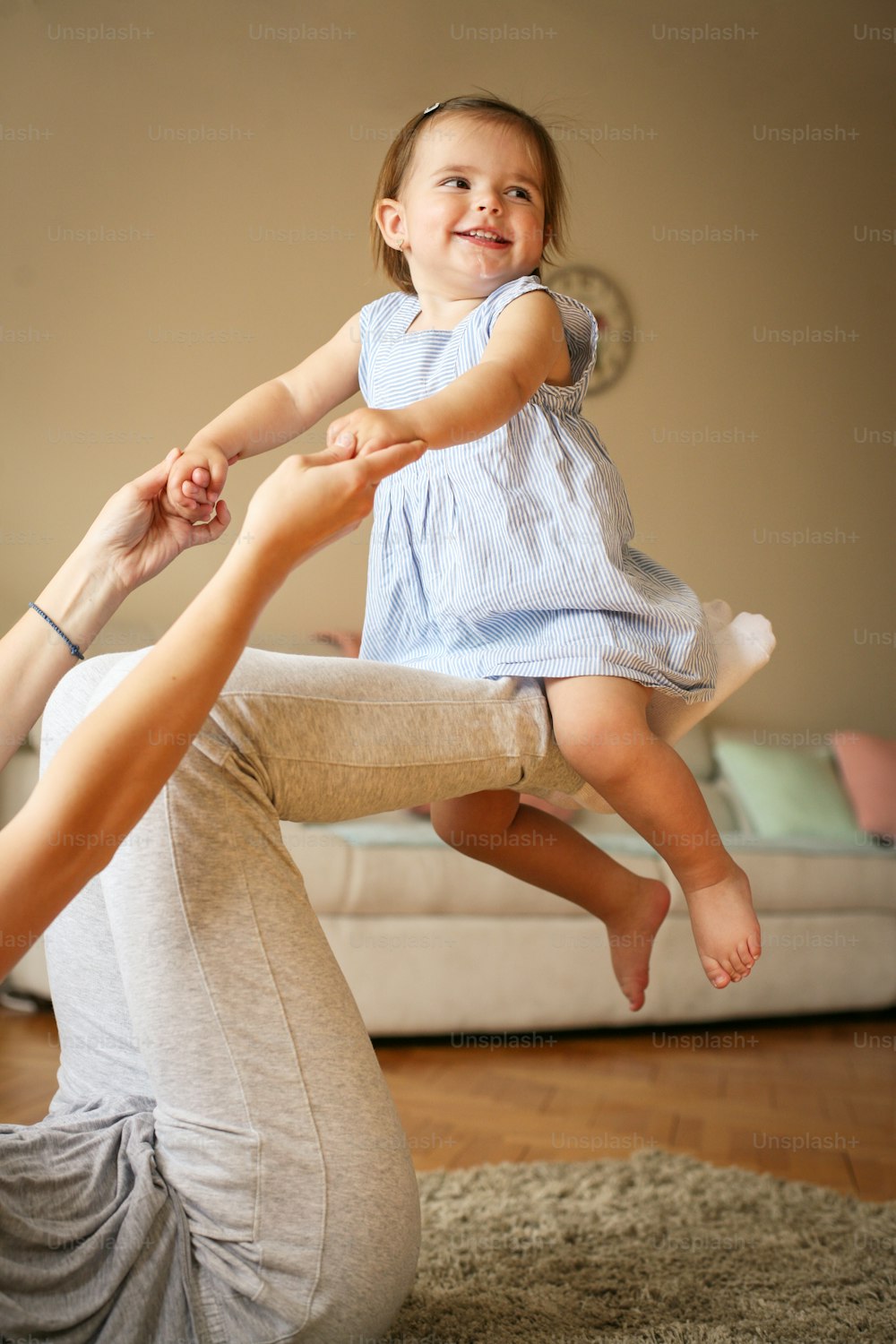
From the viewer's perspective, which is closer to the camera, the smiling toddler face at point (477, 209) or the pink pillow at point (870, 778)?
the smiling toddler face at point (477, 209)

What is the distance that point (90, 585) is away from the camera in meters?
1.09

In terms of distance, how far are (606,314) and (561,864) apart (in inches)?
131

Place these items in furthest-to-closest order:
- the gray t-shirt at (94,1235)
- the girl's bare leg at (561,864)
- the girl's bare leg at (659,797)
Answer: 1. the girl's bare leg at (561,864)
2. the girl's bare leg at (659,797)
3. the gray t-shirt at (94,1235)

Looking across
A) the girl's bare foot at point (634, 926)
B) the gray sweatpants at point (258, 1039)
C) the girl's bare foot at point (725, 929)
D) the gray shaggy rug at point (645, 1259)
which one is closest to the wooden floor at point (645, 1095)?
the gray shaggy rug at point (645, 1259)

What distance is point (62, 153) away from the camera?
12.7 ft

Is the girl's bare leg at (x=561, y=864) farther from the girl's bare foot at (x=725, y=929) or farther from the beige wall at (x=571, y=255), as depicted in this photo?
the beige wall at (x=571, y=255)

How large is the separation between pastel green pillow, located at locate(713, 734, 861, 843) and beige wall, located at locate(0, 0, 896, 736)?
19.2 inches

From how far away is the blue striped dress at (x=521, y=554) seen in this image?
104 cm

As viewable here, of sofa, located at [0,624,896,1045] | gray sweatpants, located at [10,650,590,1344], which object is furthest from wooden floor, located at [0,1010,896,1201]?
gray sweatpants, located at [10,650,590,1344]

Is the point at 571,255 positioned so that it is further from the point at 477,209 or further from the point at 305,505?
the point at 305,505

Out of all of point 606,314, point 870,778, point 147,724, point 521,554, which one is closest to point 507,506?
point 521,554

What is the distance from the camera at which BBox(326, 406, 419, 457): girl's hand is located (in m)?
0.85

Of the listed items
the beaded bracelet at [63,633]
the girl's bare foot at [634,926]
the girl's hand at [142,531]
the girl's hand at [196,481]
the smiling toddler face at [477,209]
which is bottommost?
the girl's bare foot at [634,926]

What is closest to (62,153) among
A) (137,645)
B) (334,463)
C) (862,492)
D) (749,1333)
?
(137,645)
